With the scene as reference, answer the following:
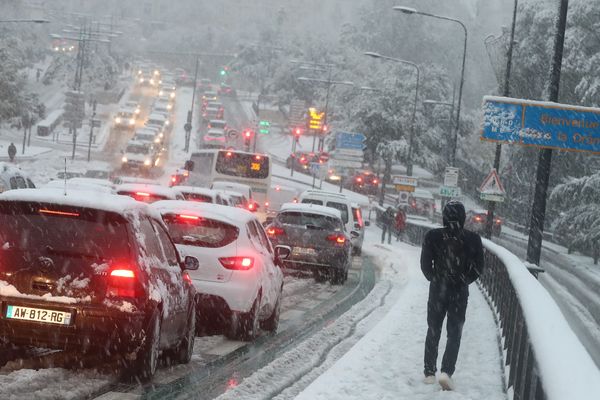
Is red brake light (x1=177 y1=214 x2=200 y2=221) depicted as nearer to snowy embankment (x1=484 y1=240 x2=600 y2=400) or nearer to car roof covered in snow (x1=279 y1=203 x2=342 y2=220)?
snowy embankment (x1=484 y1=240 x2=600 y2=400)

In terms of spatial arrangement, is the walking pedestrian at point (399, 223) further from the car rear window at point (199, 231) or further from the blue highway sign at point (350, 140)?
the car rear window at point (199, 231)

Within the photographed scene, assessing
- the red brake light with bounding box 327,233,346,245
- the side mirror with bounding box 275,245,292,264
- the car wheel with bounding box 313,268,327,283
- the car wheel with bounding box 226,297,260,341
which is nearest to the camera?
the car wheel with bounding box 226,297,260,341

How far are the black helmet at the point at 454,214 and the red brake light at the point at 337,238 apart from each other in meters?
13.3

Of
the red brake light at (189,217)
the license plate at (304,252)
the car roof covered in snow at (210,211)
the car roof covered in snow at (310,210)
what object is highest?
the car roof covered in snow at (210,211)

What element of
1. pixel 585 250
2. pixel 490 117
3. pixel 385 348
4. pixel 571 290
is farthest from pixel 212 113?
pixel 385 348

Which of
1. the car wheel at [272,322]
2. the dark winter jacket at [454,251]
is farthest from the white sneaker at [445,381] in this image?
the car wheel at [272,322]

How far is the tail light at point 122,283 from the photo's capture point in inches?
349

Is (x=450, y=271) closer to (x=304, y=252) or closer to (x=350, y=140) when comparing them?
(x=304, y=252)

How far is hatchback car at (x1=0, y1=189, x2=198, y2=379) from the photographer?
874 centimetres

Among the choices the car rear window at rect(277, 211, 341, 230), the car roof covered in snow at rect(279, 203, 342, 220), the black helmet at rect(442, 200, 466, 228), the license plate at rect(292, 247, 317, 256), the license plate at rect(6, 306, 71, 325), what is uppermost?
the black helmet at rect(442, 200, 466, 228)

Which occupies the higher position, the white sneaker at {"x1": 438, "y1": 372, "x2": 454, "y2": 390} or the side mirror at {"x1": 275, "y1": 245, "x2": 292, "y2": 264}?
the side mirror at {"x1": 275, "y1": 245, "x2": 292, "y2": 264}

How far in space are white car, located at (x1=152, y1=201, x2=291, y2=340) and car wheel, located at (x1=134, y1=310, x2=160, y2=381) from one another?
327 cm

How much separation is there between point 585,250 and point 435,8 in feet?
372

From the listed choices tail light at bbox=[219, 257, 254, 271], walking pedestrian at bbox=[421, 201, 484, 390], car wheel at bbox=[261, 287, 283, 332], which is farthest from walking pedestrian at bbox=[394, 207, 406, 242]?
walking pedestrian at bbox=[421, 201, 484, 390]
